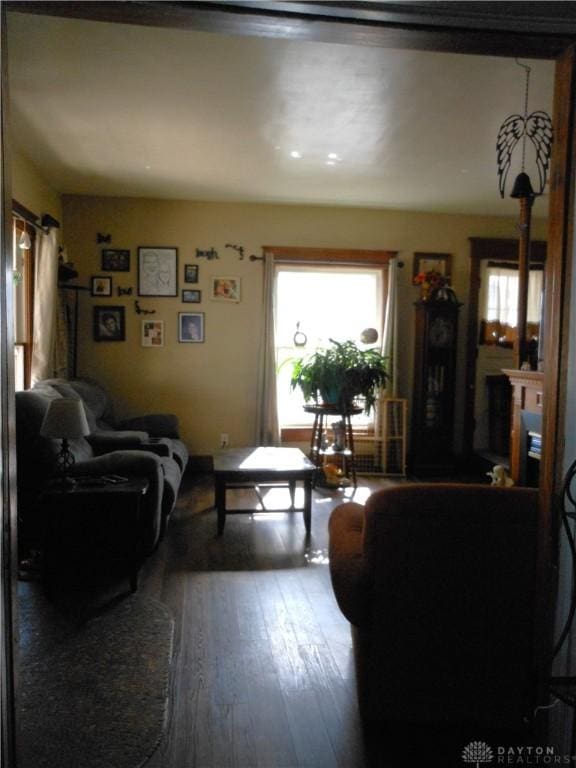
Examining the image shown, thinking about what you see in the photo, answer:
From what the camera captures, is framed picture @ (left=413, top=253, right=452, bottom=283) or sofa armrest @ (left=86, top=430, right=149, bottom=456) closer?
sofa armrest @ (left=86, top=430, right=149, bottom=456)

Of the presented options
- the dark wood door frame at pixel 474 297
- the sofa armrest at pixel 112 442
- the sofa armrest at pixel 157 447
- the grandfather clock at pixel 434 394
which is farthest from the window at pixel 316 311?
the sofa armrest at pixel 112 442

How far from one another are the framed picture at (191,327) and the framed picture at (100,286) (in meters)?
0.73

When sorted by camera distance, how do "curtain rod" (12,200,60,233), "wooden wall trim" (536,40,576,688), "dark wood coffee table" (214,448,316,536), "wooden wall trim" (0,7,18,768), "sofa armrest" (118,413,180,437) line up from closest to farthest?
"wooden wall trim" (0,7,18,768), "wooden wall trim" (536,40,576,688), "dark wood coffee table" (214,448,316,536), "curtain rod" (12,200,60,233), "sofa armrest" (118,413,180,437)

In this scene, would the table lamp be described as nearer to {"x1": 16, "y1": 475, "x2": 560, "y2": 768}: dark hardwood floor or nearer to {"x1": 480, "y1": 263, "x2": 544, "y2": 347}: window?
{"x1": 16, "y1": 475, "x2": 560, "y2": 768}: dark hardwood floor

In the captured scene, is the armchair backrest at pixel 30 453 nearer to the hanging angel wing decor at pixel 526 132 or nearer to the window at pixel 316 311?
the hanging angel wing decor at pixel 526 132

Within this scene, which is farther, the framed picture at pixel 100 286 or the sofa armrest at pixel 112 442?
the framed picture at pixel 100 286

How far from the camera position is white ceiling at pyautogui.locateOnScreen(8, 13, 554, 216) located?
2.85m

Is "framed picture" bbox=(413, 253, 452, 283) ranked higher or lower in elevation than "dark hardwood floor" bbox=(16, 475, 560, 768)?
higher

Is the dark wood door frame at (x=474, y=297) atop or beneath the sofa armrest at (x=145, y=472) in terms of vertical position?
atop

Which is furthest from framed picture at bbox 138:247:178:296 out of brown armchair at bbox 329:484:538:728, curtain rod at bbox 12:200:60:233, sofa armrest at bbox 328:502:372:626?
brown armchair at bbox 329:484:538:728

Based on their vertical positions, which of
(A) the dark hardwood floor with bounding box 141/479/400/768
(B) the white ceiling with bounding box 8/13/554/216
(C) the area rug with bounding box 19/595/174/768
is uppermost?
(B) the white ceiling with bounding box 8/13/554/216

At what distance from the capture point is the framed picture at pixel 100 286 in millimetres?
5844

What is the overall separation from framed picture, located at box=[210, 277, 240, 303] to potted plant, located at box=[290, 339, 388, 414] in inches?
41.8

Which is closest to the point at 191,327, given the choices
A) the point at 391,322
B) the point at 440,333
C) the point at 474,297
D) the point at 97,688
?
the point at 391,322
